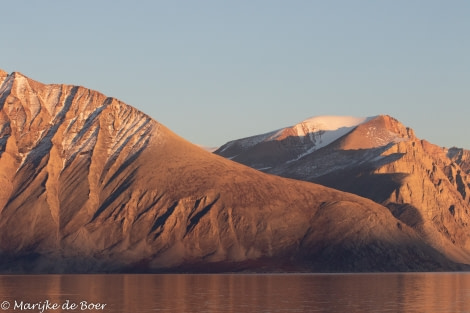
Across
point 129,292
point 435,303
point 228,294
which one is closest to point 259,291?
point 228,294

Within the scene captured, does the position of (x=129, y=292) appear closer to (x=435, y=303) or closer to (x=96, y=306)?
(x=96, y=306)

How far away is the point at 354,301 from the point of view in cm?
11412

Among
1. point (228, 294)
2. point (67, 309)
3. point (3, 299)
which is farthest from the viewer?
point (228, 294)

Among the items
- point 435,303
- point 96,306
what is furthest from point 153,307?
point 435,303

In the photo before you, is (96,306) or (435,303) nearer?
(96,306)

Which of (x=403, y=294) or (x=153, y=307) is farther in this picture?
(x=403, y=294)

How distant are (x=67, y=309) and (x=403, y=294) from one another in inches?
1858

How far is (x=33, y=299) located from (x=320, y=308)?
31.9 meters

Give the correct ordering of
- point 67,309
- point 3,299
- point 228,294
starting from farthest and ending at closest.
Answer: point 228,294 < point 3,299 < point 67,309

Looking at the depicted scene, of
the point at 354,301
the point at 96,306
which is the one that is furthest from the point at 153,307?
the point at 354,301

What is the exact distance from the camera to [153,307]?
4026 inches

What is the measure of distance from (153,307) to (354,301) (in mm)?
24029

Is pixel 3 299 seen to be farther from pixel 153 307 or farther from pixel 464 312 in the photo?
pixel 464 312

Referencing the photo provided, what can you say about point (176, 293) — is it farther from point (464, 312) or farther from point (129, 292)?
point (464, 312)
